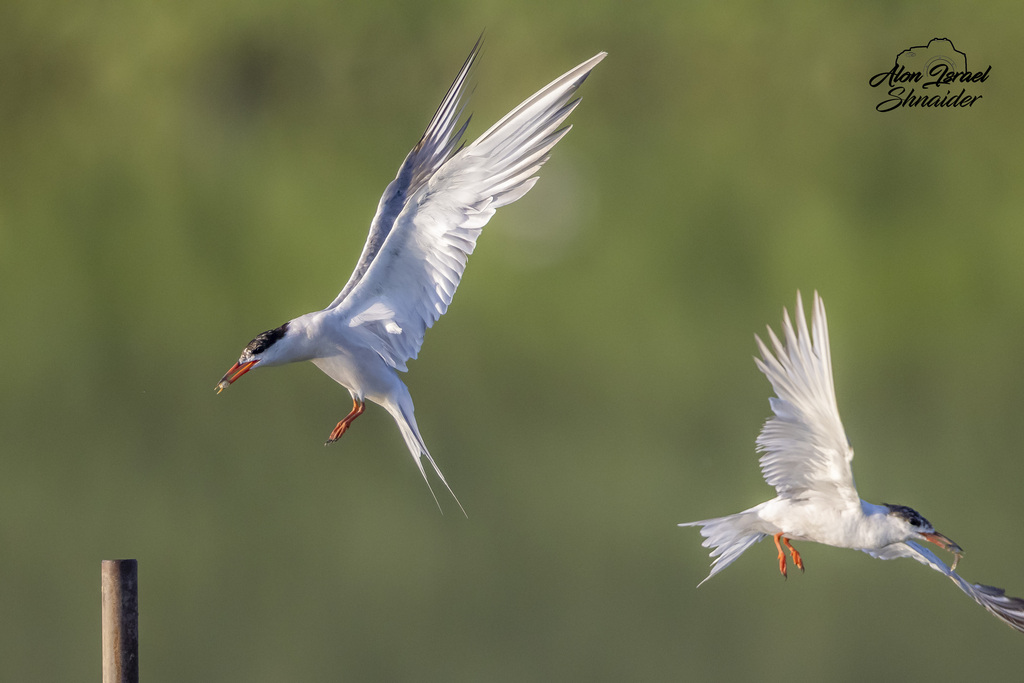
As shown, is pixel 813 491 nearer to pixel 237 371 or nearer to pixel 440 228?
pixel 440 228

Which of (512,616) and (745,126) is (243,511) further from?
(745,126)

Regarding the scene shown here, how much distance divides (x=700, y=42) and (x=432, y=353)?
2.43 meters

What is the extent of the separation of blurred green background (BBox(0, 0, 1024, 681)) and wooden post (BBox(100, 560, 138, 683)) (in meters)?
3.33

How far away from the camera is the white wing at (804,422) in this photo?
3.04 m

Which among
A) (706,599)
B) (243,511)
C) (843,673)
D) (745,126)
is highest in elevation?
(745,126)

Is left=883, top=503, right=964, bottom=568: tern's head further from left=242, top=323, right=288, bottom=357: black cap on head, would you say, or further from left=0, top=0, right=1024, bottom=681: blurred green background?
left=0, top=0, right=1024, bottom=681: blurred green background

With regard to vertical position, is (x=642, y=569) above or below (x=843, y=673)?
above

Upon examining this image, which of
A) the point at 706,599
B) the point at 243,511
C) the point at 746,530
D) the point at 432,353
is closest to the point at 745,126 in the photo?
the point at 432,353

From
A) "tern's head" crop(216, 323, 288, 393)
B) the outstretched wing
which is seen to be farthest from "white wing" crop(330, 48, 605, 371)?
"tern's head" crop(216, 323, 288, 393)

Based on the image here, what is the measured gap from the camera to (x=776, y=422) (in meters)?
3.28

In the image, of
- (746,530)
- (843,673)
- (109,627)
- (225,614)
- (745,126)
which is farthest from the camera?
(745,126)

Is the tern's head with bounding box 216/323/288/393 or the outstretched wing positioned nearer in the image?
the tern's head with bounding box 216/323/288/393

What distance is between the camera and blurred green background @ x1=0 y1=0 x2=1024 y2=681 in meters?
6.45

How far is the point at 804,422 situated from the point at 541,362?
391 cm
